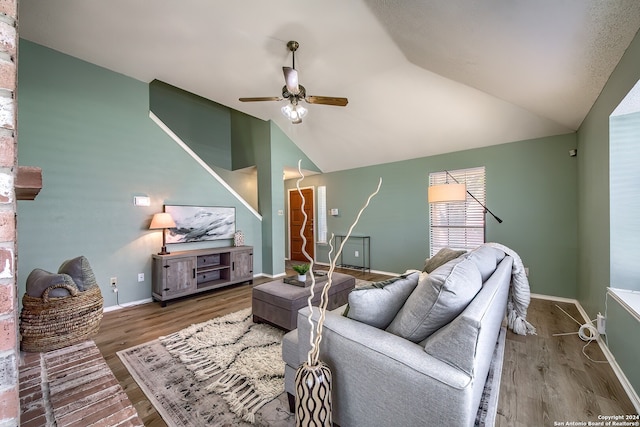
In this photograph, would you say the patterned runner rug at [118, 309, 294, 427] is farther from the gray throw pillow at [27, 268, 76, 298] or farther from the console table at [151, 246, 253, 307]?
the console table at [151, 246, 253, 307]

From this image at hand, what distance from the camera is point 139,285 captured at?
11.6 ft

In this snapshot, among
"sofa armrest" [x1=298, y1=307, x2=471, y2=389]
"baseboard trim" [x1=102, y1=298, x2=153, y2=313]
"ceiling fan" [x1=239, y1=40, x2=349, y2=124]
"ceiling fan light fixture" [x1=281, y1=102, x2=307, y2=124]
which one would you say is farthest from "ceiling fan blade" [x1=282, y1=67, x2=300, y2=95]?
"baseboard trim" [x1=102, y1=298, x2=153, y2=313]

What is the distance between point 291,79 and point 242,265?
2.94 m

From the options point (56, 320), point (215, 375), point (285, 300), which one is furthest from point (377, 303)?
point (56, 320)

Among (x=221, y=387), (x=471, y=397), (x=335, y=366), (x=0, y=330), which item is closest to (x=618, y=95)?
(x=471, y=397)

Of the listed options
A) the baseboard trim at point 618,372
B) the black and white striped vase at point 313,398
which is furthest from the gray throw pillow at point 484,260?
the black and white striped vase at point 313,398

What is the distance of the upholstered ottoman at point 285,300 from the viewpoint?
2465mm

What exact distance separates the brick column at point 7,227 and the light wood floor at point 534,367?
1.23m

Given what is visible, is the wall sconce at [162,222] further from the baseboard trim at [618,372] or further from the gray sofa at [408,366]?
the baseboard trim at [618,372]

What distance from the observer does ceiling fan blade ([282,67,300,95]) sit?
258 cm

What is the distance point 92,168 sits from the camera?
10.5 ft

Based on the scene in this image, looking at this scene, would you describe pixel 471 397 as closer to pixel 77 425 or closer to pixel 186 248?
pixel 77 425

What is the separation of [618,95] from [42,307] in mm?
4094

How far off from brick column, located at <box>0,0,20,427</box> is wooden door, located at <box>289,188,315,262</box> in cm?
569
